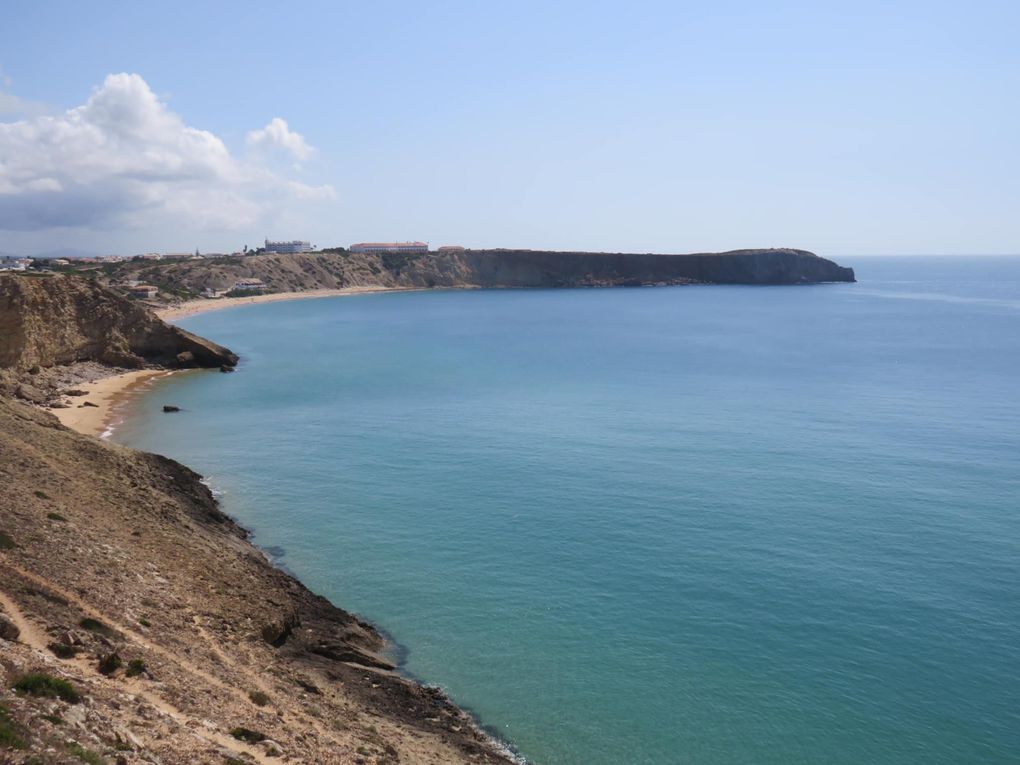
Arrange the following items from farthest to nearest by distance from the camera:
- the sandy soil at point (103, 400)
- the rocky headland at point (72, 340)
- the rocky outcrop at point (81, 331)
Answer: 1. the rocky outcrop at point (81, 331)
2. the rocky headland at point (72, 340)
3. the sandy soil at point (103, 400)

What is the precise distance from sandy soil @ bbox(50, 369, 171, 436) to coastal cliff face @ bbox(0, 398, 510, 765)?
21027 millimetres

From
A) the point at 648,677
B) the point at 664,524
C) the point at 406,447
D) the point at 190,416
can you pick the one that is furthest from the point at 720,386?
the point at 648,677

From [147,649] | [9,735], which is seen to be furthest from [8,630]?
[9,735]

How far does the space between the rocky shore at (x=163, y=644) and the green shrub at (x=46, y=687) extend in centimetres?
4

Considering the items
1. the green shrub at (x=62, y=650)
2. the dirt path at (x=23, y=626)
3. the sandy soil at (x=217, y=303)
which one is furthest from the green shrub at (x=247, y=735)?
the sandy soil at (x=217, y=303)

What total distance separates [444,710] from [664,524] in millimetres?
17416

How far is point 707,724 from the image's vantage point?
23.0 meters

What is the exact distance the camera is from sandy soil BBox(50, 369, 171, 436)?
55525 millimetres

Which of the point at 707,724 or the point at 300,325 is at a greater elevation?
the point at 300,325

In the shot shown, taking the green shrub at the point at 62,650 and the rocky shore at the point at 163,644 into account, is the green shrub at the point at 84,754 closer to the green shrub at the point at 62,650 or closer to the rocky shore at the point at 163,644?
the rocky shore at the point at 163,644

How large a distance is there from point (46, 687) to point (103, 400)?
5523cm

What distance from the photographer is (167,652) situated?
20766 mm

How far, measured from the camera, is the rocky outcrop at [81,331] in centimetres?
6512

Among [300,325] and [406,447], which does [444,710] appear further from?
[300,325]
